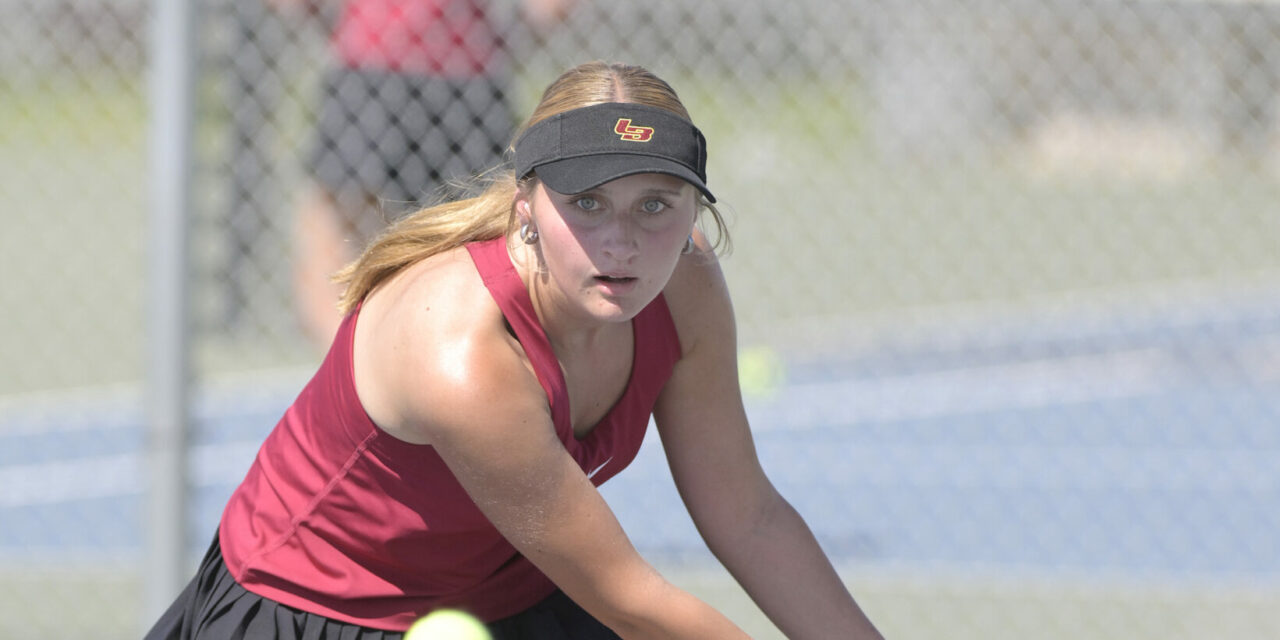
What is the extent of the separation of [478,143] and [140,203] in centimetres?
1149

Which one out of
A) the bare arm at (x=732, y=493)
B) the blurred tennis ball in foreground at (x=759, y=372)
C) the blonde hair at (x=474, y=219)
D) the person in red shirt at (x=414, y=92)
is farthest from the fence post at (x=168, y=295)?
the blurred tennis ball in foreground at (x=759, y=372)

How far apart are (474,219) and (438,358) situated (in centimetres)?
32

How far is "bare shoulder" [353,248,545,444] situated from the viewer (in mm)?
1848

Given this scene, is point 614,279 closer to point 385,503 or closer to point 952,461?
point 385,503

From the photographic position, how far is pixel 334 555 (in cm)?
213

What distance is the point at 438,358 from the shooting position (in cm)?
185

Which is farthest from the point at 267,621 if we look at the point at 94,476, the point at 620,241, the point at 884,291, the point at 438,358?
the point at 884,291

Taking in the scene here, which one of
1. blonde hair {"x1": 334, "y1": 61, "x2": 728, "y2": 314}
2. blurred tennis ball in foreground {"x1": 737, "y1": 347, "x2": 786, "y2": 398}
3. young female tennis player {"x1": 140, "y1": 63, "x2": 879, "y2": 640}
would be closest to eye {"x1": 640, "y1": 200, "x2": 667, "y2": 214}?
young female tennis player {"x1": 140, "y1": 63, "x2": 879, "y2": 640}

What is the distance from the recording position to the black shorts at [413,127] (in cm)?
376

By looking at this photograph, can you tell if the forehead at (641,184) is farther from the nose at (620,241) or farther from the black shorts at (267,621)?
the black shorts at (267,621)

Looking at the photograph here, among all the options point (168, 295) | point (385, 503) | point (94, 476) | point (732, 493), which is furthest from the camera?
point (94, 476)

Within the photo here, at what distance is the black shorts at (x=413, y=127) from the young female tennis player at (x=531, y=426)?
1586 mm

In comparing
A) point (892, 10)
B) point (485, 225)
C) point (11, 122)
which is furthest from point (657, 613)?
point (11, 122)

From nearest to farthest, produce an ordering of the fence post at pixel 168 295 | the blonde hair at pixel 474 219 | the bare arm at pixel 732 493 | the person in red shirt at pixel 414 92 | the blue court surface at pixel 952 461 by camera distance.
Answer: the blonde hair at pixel 474 219
the bare arm at pixel 732 493
the fence post at pixel 168 295
the person in red shirt at pixel 414 92
the blue court surface at pixel 952 461
